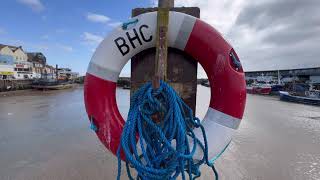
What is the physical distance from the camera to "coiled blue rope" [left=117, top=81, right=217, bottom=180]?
4.25 ft

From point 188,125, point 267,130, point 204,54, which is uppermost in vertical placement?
point 204,54

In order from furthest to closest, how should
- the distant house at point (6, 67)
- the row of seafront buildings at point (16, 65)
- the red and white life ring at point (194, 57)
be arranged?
the row of seafront buildings at point (16, 65), the distant house at point (6, 67), the red and white life ring at point (194, 57)

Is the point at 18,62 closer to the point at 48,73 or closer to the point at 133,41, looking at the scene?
the point at 48,73

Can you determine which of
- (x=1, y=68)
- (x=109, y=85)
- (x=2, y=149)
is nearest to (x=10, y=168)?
(x=2, y=149)

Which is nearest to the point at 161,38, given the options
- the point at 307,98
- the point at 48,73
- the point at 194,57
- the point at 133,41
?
the point at 133,41

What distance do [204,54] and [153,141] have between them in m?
0.67

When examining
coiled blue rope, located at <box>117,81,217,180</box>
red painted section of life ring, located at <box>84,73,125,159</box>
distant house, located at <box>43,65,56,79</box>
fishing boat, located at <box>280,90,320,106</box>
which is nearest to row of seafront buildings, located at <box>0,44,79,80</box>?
distant house, located at <box>43,65,56,79</box>

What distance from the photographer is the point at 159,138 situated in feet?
4.40

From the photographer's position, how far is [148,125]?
140cm

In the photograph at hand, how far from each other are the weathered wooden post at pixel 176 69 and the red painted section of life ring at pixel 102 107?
22cm

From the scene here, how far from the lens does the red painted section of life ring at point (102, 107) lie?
1.60 m

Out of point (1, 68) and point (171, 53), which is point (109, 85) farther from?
point (1, 68)

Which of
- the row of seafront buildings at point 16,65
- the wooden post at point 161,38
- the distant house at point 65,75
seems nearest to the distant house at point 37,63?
the row of seafront buildings at point 16,65

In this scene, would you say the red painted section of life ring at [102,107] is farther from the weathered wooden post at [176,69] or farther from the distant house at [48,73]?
the distant house at [48,73]
